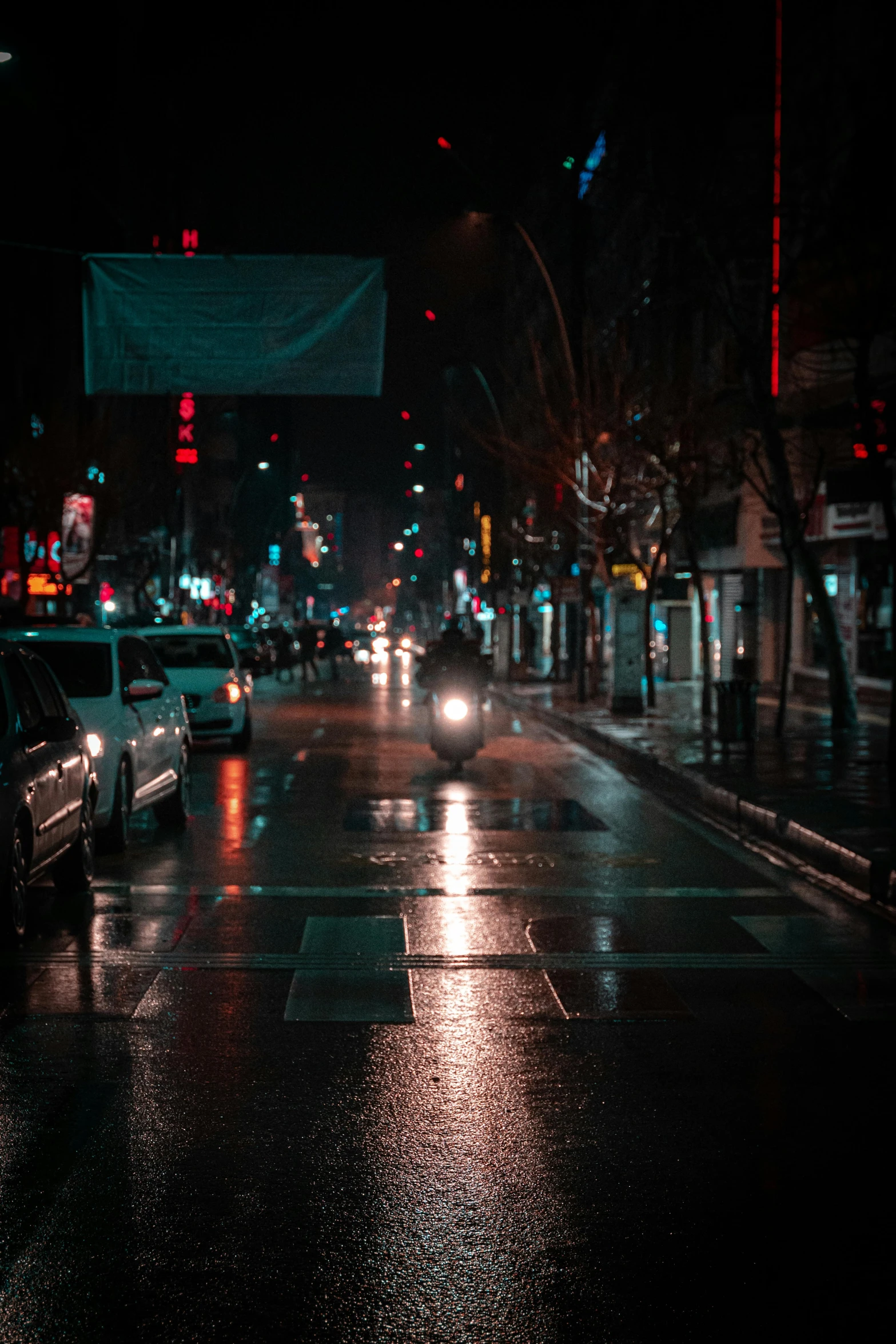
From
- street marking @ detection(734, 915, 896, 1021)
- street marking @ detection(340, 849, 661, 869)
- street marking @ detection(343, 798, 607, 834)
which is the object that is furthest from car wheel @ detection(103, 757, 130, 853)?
street marking @ detection(734, 915, 896, 1021)

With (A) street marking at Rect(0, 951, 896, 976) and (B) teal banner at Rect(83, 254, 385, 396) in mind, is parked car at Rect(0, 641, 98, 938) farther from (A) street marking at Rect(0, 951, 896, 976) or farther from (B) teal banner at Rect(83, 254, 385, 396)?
(B) teal banner at Rect(83, 254, 385, 396)

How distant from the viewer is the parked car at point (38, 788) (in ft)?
29.7

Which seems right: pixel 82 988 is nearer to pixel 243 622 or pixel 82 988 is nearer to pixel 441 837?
pixel 441 837

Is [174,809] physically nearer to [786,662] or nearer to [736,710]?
[736,710]

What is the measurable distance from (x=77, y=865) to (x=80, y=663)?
3.18m

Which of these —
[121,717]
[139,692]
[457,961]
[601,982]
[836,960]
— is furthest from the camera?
[139,692]

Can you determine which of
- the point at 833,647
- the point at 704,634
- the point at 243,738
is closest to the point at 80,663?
the point at 243,738

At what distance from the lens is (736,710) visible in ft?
69.6

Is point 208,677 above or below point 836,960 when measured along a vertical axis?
above

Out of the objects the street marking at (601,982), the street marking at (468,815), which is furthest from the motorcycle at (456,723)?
the street marking at (601,982)

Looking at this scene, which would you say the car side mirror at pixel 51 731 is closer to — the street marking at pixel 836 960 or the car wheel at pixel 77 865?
the car wheel at pixel 77 865

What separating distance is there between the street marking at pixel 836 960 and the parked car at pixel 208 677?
14259 mm

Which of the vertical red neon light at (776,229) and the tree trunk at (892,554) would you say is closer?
the tree trunk at (892,554)

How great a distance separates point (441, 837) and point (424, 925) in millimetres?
4416
